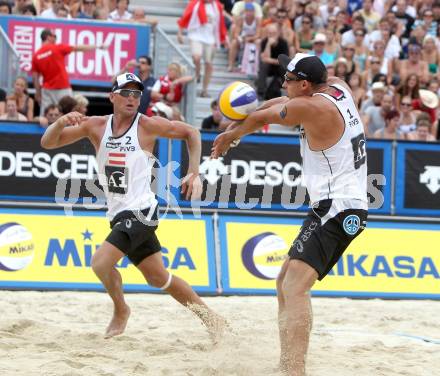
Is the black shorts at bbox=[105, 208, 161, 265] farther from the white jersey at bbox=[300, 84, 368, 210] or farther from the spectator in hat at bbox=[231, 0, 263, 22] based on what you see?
the spectator in hat at bbox=[231, 0, 263, 22]

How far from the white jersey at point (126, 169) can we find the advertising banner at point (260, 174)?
6097mm

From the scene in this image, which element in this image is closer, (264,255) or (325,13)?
(264,255)

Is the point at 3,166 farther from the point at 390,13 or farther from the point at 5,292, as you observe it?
the point at 390,13

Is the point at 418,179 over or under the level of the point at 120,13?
under

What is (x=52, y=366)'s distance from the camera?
644 centimetres

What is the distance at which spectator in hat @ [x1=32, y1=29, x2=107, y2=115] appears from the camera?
14.2 m

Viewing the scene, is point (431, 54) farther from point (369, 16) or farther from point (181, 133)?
point (181, 133)

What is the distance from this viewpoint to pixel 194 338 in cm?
787

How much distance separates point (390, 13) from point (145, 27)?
5.12 m

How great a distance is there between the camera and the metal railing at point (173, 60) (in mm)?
14969

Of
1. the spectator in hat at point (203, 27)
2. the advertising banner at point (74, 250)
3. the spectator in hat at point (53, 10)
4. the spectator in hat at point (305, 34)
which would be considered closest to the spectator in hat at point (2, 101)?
the spectator in hat at point (53, 10)

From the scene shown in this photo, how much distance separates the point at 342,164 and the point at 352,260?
400 cm

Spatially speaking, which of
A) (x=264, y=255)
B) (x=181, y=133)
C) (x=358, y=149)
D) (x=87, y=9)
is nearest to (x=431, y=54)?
(x=87, y=9)

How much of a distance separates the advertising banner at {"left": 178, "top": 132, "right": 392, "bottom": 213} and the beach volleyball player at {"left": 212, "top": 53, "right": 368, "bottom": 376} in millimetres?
7161
